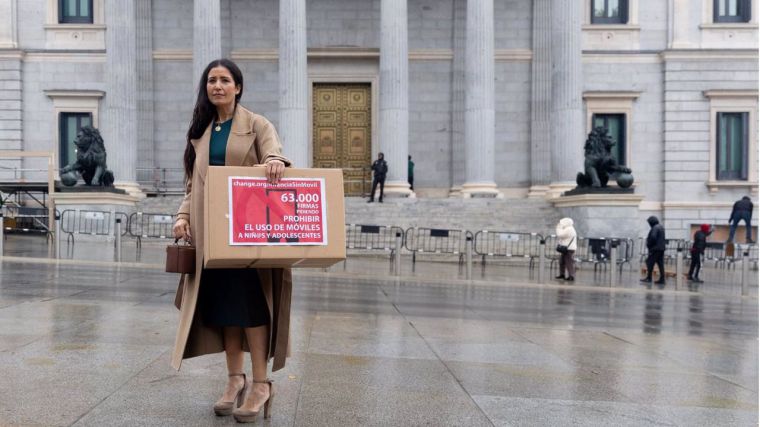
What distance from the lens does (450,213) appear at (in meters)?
27.6

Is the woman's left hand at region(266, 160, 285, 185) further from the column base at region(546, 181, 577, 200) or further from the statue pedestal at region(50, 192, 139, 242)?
the column base at region(546, 181, 577, 200)

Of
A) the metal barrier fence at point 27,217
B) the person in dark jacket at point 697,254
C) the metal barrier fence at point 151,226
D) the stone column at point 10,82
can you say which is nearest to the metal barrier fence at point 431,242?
the person in dark jacket at point 697,254

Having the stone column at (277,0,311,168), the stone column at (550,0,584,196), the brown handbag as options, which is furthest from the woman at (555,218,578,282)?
the brown handbag

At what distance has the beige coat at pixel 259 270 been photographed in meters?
4.70

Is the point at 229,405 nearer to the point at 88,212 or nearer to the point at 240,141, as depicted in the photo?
the point at 240,141

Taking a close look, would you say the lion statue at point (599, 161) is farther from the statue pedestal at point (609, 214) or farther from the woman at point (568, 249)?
the woman at point (568, 249)

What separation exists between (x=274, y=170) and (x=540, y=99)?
3122 cm

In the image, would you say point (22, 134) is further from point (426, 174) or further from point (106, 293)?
point (106, 293)

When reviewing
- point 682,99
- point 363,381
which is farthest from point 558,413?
point 682,99

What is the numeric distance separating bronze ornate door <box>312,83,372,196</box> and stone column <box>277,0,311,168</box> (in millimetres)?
6055

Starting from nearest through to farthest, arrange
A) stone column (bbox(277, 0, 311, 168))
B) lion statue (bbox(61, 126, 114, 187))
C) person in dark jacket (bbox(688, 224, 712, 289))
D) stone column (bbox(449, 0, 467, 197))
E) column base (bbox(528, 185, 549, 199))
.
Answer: person in dark jacket (bbox(688, 224, 712, 289))
lion statue (bbox(61, 126, 114, 187))
stone column (bbox(277, 0, 311, 168))
column base (bbox(528, 185, 549, 199))
stone column (bbox(449, 0, 467, 197))

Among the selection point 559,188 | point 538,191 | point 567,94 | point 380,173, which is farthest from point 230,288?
point 538,191

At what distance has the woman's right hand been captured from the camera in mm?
4742

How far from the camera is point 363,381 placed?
19.7 feet
